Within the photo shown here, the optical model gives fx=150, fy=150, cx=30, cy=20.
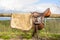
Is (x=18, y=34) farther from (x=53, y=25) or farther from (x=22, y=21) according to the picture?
(x=53, y=25)

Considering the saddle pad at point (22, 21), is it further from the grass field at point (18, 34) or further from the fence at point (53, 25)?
the fence at point (53, 25)

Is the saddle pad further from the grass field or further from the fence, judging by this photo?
the fence

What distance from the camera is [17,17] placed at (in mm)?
2252

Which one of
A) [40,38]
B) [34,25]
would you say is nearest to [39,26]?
[34,25]

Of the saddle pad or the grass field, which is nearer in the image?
the saddle pad

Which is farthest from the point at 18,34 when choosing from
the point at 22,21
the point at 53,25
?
the point at 53,25

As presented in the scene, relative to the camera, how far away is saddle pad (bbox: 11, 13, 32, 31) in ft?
7.22

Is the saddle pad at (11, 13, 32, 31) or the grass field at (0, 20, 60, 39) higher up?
the saddle pad at (11, 13, 32, 31)

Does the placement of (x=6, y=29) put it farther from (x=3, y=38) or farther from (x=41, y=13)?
(x=41, y=13)

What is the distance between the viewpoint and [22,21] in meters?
2.23

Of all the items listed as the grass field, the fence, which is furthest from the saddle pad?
the fence

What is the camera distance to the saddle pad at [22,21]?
220cm

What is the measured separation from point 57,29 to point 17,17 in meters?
0.83

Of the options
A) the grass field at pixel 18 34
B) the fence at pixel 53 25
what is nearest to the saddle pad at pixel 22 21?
the grass field at pixel 18 34
